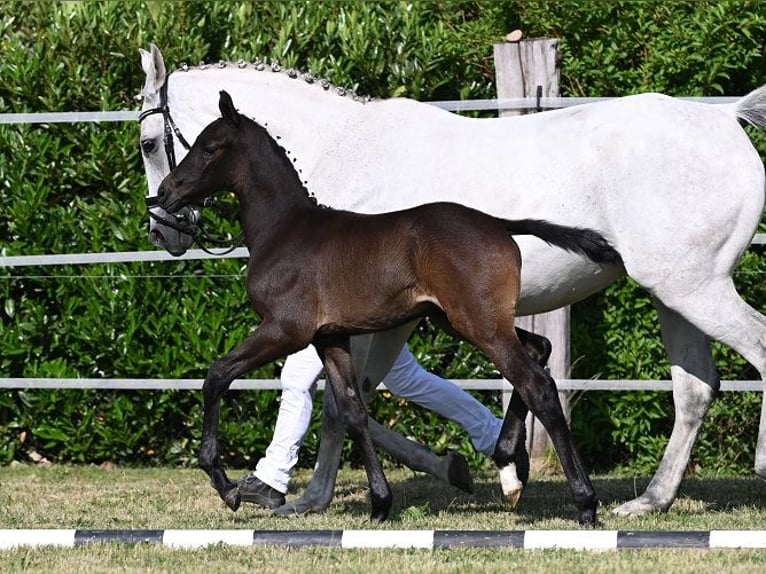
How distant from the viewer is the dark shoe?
6.20 metres

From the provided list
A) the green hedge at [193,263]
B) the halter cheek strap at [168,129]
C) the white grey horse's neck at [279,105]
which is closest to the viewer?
the white grey horse's neck at [279,105]

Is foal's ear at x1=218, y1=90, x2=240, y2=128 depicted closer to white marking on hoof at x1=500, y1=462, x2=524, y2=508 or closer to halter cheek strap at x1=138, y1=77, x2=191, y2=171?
halter cheek strap at x1=138, y1=77, x2=191, y2=171

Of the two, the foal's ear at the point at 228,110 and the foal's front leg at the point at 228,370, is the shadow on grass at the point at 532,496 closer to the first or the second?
the foal's front leg at the point at 228,370

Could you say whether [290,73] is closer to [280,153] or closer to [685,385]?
[280,153]

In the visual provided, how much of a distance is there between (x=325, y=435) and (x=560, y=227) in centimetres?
156

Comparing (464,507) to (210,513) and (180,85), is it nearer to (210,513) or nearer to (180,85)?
(210,513)

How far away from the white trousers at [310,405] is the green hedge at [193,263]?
0.96 metres

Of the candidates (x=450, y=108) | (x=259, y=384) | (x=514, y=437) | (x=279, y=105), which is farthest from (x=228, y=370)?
(x=450, y=108)

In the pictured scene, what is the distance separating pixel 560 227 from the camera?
5.52 m

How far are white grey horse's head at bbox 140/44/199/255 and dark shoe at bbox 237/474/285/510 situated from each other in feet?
3.74

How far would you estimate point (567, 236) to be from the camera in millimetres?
5516

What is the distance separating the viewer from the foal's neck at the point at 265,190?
584cm

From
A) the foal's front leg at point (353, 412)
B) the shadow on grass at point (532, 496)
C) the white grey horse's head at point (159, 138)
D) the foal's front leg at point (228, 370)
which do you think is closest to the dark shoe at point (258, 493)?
the shadow on grass at point (532, 496)

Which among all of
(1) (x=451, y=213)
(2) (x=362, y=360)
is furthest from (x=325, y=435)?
(1) (x=451, y=213)
